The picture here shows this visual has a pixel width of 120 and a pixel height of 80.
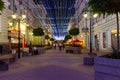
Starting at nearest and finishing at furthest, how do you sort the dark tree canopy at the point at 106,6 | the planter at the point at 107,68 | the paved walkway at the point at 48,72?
the planter at the point at 107,68 < the paved walkway at the point at 48,72 < the dark tree canopy at the point at 106,6

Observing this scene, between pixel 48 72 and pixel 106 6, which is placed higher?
pixel 106 6

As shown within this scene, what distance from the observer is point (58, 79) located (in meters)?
10.7

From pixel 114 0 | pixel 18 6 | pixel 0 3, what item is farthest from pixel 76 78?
pixel 18 6

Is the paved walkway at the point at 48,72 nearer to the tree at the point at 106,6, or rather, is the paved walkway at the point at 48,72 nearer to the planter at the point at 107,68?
the planter at the point at 107,68

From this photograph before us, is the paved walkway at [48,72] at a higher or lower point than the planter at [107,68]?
lower

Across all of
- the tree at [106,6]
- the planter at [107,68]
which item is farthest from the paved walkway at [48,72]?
the tree at [106,6]

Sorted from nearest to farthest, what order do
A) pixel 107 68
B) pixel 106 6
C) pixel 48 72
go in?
pixel 107 68 < pixel 106 6 < pixel 48 72

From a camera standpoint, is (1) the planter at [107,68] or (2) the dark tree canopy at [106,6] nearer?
(1) the planter at [107,68]

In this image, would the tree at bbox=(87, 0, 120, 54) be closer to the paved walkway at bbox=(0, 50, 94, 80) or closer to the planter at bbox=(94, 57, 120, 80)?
the planter at bbox=(94, 57, 120, 80)

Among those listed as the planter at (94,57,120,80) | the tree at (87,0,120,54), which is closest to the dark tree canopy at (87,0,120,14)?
the tree at (87,0,120,54)

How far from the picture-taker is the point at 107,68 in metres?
8.70

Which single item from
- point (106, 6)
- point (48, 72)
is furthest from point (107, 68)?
point (48, 72)

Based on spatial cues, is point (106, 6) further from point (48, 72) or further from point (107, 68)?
point (48, 72)

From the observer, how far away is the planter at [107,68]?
835cm
